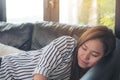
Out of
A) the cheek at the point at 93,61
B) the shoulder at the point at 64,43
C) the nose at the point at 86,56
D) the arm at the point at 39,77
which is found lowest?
the arm at the point at 39,77

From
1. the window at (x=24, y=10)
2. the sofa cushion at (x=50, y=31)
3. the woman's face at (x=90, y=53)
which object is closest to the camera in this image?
the woman's face at (x=90, y=53)

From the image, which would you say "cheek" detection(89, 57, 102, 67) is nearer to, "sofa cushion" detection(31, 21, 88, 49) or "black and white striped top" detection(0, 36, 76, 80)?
"black and white striped top" detection(0, 36, 76, 80)

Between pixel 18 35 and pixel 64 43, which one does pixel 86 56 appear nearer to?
pixel 64 43

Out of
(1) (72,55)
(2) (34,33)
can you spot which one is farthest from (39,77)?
(2) (34,33)

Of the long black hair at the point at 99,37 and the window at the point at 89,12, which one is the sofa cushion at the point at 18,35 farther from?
the long black hair at the point at 99,37

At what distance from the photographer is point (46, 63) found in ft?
5.18

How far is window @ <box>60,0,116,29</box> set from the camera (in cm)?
279

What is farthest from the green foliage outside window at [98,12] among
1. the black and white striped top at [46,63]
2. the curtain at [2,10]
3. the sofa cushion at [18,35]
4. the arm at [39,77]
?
the arm at [39,77]

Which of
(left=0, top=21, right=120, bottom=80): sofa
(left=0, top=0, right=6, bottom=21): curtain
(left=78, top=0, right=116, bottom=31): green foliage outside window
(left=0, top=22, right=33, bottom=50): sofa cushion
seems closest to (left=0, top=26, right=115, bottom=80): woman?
(left=0, top=21, right=120, bottom=80): sofa

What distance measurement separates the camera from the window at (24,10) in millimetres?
3211

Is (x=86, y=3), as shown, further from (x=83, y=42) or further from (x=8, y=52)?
(x=83, y=42)

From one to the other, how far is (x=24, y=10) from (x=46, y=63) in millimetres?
1797

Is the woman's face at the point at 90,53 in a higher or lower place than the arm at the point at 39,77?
higher

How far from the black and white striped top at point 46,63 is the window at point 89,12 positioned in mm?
1208
